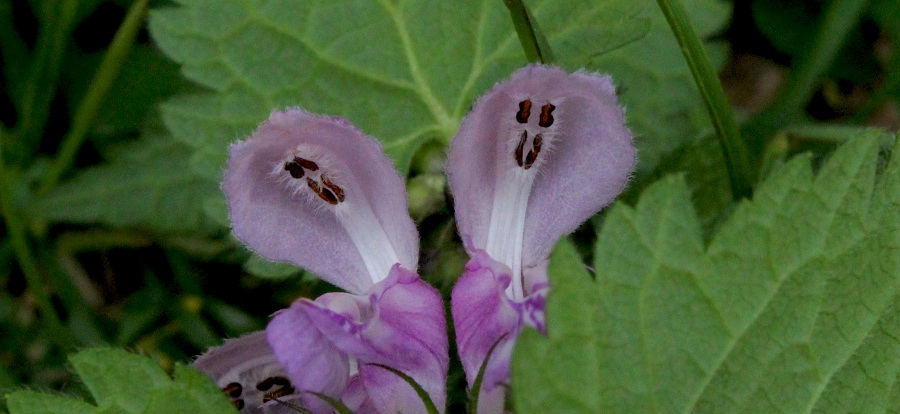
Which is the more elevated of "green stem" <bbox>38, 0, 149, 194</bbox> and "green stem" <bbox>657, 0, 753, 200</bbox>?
"green stem" <bbox>38, 0, 149, 194</bbox>

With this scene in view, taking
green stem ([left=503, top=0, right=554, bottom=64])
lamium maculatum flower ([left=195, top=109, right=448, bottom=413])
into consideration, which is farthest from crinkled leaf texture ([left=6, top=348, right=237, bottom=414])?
green stem ([left=503, top=0, right=554, bottom=64])

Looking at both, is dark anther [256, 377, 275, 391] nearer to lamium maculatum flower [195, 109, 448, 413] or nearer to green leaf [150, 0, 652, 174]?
lamium maculatum flower [195, 109, 448, 413]

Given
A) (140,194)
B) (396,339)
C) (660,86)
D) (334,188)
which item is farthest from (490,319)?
(140,194)

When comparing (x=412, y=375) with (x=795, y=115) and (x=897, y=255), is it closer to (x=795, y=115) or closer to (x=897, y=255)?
(x=897, y=255)

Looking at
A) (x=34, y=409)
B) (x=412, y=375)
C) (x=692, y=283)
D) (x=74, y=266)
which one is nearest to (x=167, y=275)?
(x=74, y=266)

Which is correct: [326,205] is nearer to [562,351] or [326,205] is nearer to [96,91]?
[562,351]

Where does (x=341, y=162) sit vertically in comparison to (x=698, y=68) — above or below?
above
